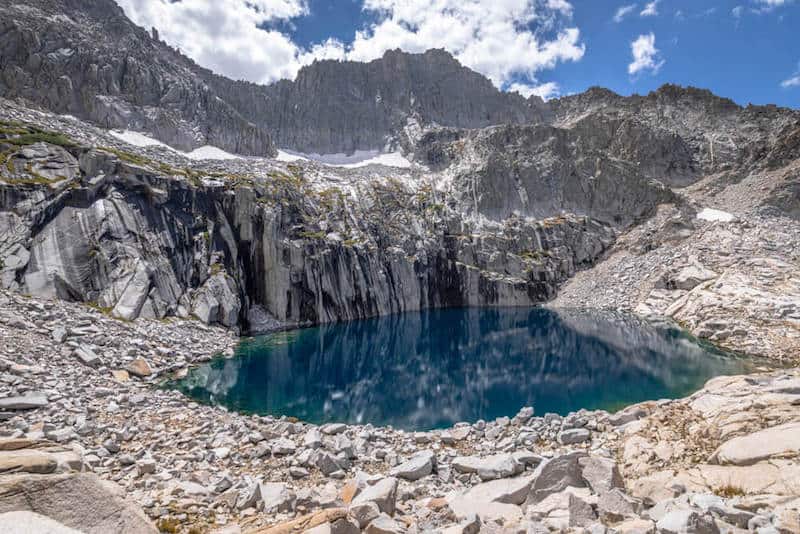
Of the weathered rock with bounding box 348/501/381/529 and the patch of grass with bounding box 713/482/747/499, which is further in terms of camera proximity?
→ the patch of grass with bounding box 713/482/747/499

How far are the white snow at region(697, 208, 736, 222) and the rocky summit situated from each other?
83 cm

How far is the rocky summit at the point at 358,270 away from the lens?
909cm

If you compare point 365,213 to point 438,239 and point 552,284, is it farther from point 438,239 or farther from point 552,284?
point 552,284

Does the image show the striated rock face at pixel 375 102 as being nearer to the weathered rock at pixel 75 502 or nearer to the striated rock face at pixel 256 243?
the striated rock face at pixel 256 243

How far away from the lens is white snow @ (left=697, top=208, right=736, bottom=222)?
74312 millimetres

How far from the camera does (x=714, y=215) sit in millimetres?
77500

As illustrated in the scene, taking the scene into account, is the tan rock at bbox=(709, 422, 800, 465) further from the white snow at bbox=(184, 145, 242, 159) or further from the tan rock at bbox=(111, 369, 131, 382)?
the white snow at bbox=(184, 145, 242, 159)

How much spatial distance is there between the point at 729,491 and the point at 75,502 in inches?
456

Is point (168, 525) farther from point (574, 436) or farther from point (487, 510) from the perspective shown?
point (574, 436)

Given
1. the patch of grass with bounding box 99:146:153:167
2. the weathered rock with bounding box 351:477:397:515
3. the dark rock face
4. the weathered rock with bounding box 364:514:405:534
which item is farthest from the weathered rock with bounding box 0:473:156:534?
the dark rock face

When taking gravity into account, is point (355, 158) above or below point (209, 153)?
above

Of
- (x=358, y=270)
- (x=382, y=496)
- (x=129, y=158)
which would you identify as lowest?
(x=382, y=496)

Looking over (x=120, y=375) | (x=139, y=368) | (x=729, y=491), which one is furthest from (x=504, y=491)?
(x=139, y=368)

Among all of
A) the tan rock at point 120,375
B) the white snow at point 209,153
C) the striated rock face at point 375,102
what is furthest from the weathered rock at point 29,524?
the striated rock face at point 375,102
